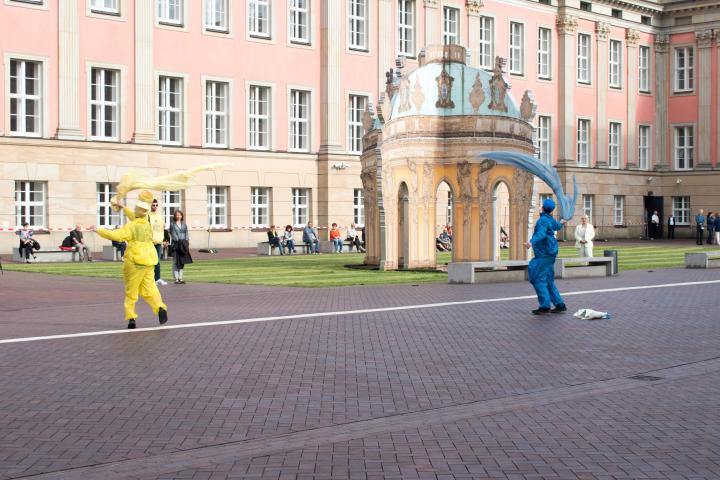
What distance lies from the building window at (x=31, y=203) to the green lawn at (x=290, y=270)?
6.69 meters

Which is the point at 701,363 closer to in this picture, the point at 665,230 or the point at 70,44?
the point at 70,44

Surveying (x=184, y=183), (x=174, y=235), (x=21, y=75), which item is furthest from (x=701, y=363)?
(x=21, y=75)

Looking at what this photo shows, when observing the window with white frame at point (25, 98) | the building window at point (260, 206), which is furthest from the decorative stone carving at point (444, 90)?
the building window at point (260, 206)

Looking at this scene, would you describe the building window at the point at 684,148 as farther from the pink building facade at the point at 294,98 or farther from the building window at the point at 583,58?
the building window at the point at 583,58

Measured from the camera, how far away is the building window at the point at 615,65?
7112cm

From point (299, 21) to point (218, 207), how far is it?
10.0 m

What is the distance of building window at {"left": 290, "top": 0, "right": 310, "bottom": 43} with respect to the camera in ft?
176

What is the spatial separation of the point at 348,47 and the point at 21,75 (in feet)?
56.9

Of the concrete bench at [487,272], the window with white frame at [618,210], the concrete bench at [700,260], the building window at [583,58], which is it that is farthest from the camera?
the window with white frame at [618,210]

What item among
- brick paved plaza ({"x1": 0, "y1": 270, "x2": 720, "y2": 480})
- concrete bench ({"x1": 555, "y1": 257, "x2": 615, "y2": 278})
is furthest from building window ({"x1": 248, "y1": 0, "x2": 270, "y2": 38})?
brick paved plaza ({"x1": 0, "y1": 270, "x2": 720, "y2": 480})

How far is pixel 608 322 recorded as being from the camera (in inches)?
701

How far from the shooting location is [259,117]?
5262 centimetres

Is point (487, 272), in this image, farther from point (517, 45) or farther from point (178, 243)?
point (517, 45)

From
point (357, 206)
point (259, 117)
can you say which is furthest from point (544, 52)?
point (259, 117)
